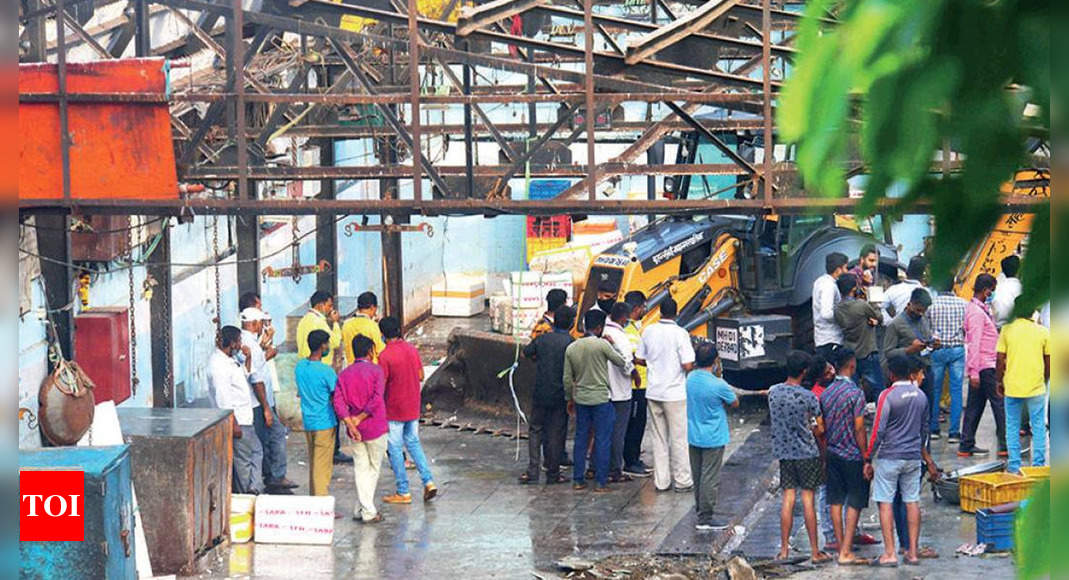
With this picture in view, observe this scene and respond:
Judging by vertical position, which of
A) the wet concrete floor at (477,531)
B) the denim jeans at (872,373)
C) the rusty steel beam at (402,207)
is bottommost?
the wet concrete floor at (477,531)

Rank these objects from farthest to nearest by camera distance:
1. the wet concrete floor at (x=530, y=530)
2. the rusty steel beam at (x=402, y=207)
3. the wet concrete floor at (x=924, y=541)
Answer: the rusty steel beam at (x=402, y=207) → the wet concrete floor at (x=530, y=530) → the wet concrete floor at (x=924, y=541)

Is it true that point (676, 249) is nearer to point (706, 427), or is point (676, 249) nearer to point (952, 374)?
point (952, 374)

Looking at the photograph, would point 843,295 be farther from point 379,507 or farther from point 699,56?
point 379,507

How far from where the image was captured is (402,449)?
43.8ft

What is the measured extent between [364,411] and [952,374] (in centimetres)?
549

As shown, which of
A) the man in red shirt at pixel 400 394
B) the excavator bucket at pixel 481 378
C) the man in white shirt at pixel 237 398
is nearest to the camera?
the man in white shirt at pixel 237 398

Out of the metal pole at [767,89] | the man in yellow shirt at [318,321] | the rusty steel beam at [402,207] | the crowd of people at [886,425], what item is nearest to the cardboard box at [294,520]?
the man in yellow shirt at [318,321]

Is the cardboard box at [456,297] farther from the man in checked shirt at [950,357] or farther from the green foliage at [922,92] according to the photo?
the green foliage at [922,92]

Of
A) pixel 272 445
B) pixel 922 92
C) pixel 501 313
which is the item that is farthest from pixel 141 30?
pixel 922 92

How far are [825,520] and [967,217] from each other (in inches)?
395

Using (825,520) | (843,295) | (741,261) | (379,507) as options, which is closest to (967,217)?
(825,520)

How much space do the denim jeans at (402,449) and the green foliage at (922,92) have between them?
37.3 ft

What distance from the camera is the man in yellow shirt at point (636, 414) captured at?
1409 centimetres

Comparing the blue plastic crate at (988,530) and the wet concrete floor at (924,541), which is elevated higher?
the blue plastic crate at (988,530)
